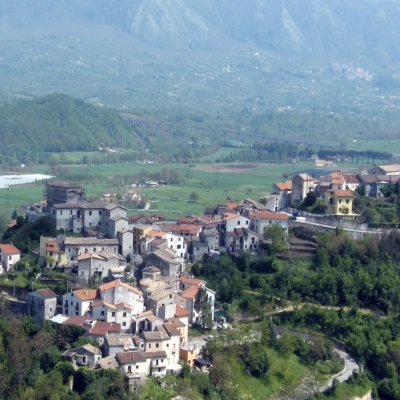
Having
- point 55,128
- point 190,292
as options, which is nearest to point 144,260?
point 190,292

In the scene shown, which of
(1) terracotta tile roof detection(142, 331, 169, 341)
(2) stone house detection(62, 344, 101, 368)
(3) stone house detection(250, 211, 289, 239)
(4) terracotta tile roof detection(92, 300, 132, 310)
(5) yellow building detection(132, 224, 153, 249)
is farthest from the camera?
(3) stone house detection(250, 211, 289, 239)

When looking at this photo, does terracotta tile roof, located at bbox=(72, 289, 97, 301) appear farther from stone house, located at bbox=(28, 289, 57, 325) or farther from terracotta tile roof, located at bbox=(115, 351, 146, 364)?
terracotta tile roof, located at bbox=(115, 351, 146, 364)

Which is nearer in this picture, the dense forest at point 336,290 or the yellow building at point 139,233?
the dense forest at point 336,290

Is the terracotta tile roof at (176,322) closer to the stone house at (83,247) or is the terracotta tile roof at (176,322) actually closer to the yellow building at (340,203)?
the stone house at (83,247)

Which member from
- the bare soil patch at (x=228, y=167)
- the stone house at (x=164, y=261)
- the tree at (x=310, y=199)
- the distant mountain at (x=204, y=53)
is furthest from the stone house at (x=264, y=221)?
the distant mountain at (x=204, y=53)

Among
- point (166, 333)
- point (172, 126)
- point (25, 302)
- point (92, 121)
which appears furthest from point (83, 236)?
point (172, 126)

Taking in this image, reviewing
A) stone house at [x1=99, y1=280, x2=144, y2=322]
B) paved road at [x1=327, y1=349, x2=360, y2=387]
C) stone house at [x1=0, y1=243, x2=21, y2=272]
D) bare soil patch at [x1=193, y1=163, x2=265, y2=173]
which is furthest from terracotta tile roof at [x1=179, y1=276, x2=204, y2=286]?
bare soil patch at [x1=193, y1=163, x2=265, y2=173]

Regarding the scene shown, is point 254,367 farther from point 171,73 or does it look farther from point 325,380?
point 171,73

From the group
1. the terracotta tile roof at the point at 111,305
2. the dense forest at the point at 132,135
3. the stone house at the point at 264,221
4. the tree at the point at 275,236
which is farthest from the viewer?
the dense forest at the point at 132,135
